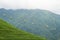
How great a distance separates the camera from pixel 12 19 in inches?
71.4

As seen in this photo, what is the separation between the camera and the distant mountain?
5.97 ft

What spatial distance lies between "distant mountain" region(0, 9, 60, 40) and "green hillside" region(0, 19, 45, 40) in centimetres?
5

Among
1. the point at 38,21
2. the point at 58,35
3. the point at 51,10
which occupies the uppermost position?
the point at 51,10

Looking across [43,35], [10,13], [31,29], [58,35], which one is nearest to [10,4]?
[10,13]

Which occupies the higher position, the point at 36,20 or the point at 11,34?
the point at 36,20

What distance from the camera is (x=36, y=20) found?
185 centimetres

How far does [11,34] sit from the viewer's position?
1.77 metres

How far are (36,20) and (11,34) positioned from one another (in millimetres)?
320

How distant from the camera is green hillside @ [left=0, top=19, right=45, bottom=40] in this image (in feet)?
5.76

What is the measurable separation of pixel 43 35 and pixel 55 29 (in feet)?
0.50

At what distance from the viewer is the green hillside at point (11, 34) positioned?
1756 mm

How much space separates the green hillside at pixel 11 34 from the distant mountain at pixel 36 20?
1.8 inches

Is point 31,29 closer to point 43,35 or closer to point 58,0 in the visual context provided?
point 43,35

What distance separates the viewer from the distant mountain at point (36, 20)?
5.97 feet
